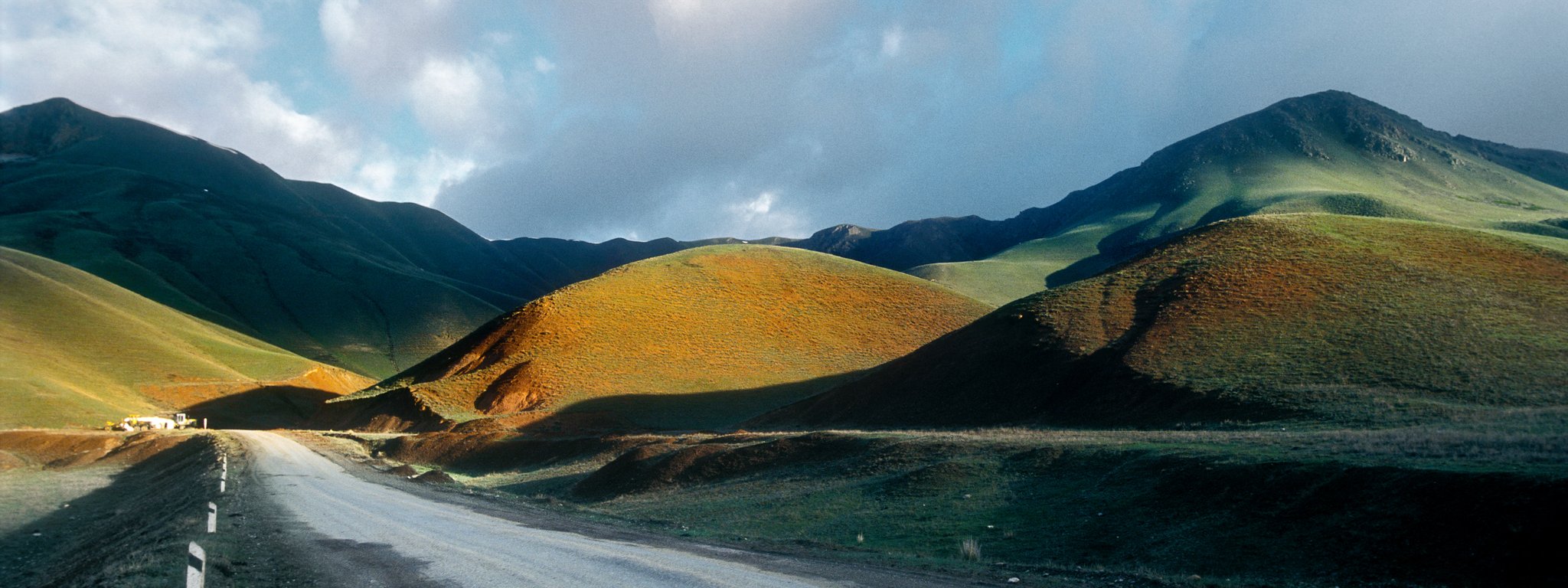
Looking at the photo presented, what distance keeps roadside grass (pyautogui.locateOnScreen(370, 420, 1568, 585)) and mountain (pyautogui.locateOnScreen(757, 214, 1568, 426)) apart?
7.37 meters

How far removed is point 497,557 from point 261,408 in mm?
104045

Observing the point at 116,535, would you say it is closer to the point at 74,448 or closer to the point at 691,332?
the point at 74,448

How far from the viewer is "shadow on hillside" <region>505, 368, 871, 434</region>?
64625mm

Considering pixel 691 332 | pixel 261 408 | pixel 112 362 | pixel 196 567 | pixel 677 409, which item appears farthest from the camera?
pixel 261 408

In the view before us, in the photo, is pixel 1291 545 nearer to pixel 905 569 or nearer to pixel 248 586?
pixel 905 569

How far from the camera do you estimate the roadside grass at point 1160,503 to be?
12664mm

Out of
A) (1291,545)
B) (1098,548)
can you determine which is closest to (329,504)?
(1098,548)

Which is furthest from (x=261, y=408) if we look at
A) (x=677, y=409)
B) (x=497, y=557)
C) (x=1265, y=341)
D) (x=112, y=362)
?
(x=1265, y=341)

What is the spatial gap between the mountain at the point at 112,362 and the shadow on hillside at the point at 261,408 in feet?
0.58

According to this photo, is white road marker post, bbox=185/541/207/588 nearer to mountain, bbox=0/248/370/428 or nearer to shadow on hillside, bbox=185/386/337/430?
mountain, bbox=0/248/370/428

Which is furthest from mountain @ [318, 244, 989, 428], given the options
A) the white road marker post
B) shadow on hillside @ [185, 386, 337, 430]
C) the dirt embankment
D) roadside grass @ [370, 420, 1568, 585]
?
the white road marker post

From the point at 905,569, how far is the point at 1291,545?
6639 mm

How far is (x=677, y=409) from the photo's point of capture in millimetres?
69938

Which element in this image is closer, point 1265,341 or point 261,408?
point 1265,341
